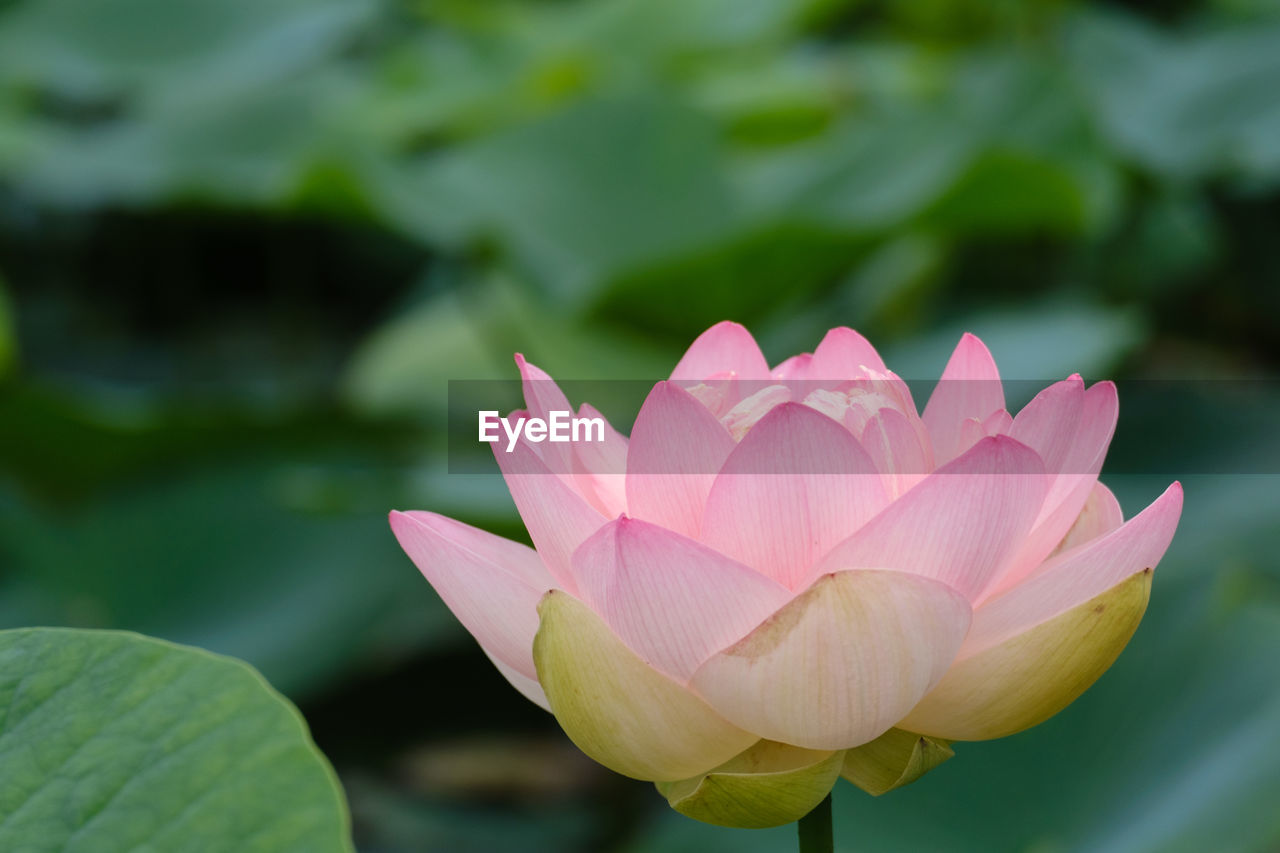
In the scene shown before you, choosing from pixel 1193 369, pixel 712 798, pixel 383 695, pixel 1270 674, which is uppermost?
pixel 712 798

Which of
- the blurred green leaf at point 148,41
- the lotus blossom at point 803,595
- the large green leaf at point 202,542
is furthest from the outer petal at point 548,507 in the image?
the blurred green leaf at point 148,41

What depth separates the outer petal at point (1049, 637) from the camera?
0.25 metres

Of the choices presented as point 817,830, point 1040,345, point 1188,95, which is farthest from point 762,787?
point 1188,95

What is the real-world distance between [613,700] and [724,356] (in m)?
0.15

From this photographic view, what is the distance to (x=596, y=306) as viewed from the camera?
1107mm

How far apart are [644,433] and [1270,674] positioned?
15.7 inches

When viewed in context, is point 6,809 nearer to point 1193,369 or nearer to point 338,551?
point 338,551

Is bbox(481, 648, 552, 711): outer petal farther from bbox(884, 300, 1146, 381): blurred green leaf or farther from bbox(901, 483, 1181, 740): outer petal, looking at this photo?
bbox(884, 300, 1146, 381): blurred green leaf

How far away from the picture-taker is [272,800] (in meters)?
0.25

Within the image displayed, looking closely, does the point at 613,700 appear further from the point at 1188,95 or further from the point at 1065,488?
the point at 1188,95

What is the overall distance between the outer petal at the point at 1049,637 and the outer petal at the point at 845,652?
0.01m

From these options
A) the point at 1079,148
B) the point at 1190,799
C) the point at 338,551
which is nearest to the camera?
the point at 1190,799

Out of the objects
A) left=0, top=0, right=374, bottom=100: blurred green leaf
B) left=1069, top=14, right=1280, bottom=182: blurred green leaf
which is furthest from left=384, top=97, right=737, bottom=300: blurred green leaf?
left=0, top=0, right=374, bottom=100: blurred green leaf

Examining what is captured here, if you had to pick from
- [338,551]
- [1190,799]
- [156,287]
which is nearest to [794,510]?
[1190,799]
